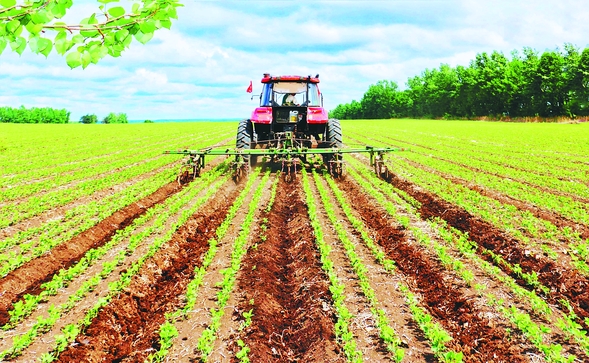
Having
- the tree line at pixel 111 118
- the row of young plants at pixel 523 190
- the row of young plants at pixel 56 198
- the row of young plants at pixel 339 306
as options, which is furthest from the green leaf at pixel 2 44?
the tree line at pixel 111 118

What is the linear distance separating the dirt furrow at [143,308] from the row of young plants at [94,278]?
0.30ft

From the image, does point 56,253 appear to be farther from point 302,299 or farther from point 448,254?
point 448,254

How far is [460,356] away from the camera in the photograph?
337 centimetres

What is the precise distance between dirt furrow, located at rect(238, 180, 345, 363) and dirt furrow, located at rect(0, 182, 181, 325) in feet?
8.48

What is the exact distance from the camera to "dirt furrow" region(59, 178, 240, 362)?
3779 millimetres

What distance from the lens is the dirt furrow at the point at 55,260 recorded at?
4953 mm

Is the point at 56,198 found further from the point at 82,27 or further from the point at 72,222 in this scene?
the point at 82,27

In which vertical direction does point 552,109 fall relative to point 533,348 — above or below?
above

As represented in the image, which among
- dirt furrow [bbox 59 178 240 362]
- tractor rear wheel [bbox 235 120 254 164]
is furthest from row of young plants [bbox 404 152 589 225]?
dirt furrow [bbox 59 178 240 362]

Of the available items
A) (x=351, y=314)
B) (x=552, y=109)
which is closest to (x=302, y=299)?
(x=351, y=314)

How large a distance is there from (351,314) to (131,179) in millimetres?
9781

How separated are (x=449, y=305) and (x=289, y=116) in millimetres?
8982

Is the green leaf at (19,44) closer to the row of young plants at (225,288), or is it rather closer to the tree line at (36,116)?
the row of young plants at (225,288)

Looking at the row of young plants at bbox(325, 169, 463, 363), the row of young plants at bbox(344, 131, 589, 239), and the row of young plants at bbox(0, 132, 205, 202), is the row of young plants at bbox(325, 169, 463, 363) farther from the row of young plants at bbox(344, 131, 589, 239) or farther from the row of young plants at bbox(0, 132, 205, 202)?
the row of young plants at bbox(0, 132, 205, 202)
